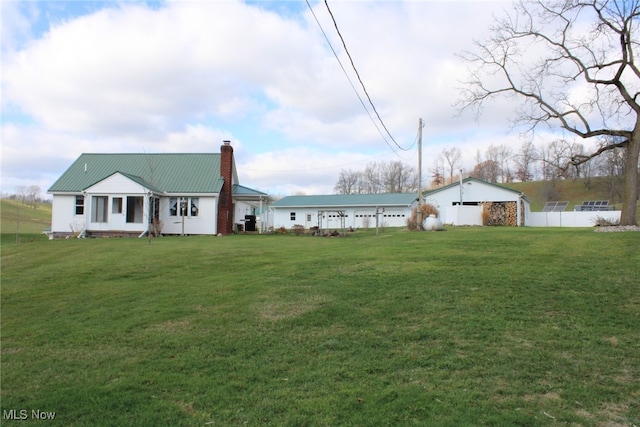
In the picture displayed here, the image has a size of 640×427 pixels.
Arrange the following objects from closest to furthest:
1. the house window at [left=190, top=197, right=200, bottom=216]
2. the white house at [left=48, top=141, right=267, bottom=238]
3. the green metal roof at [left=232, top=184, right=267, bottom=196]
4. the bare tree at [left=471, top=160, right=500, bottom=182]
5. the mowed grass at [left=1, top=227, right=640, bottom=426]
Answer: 1. the mowed grass at [left=1, top=227, right=640, bottom=426]
2. the white house at [left=48, top=141, right=267, bottom=238]
3. the house window at [left=190, top=197, right=200, bottom=216]
4. the green metal roof at [left=232, top=184, right=267, bottom=196]
5. the bare tree at [left=471, top=160, right=500, bottom=182]

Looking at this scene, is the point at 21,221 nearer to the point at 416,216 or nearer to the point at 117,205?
the point at 117,205

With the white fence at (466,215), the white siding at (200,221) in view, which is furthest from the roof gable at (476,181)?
the white siding at (200,221)

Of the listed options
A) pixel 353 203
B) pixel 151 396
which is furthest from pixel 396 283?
pixel 353 203

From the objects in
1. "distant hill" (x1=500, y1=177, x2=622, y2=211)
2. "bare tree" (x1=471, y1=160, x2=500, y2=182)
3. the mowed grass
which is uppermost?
"bare tree" (x1=471, y1=160, x2=500, y2=182)

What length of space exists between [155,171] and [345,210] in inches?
781

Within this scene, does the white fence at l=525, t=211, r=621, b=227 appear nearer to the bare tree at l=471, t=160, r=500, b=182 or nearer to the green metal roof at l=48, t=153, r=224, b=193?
the green metal roof at l=48, t=153, r=224, b=193

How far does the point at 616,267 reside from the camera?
9469 millimetres

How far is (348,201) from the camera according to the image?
143 feet

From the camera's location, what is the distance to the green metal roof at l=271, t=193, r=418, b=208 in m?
41.8

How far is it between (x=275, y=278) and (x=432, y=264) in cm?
378

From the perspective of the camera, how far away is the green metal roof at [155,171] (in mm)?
26656

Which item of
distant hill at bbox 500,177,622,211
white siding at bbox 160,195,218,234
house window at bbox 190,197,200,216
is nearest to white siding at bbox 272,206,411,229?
white siding at bbox 160,195,218,234

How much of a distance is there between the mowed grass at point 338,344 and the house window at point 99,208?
15.6 m

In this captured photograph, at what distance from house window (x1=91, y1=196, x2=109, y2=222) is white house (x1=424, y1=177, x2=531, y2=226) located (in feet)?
80.2
